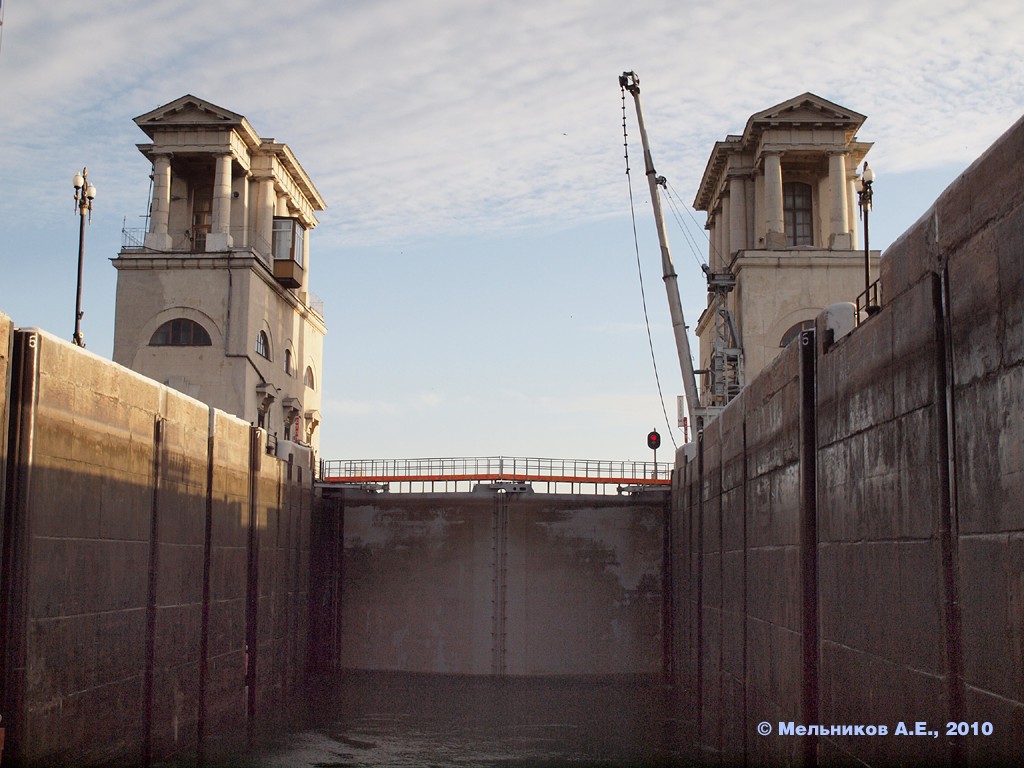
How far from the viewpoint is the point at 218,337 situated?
45.3 metres

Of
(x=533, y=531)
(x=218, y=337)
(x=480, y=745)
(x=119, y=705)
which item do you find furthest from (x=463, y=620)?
(x=119, y=705)

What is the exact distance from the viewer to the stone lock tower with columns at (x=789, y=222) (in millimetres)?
45750

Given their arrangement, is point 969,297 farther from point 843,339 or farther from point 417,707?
point 417,707

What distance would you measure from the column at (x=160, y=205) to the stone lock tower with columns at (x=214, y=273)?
0.13ft

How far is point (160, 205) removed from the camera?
47.1m

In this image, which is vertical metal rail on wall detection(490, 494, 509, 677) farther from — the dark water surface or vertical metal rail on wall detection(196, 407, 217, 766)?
vertical metal rail on wall detection(196, 407, 217, 766)

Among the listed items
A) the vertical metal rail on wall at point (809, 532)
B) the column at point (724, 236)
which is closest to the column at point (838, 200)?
the column at point (724, 236)

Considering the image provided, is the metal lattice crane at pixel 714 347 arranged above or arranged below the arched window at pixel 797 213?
below

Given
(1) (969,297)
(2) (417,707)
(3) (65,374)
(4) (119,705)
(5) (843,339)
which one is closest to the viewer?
(1) (969,297)

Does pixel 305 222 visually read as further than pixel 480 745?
Yes

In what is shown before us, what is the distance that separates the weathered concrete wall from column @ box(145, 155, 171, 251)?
49.6 ft

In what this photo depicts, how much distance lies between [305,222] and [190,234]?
26.3ft

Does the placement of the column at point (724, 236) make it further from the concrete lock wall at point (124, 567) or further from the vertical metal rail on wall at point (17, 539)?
the vertical metal rail on wall at point (17, 539)

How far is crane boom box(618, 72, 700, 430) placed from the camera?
4741 cm
